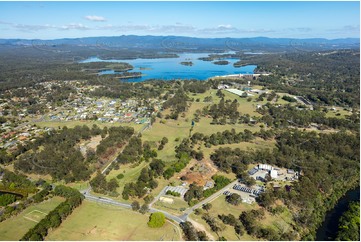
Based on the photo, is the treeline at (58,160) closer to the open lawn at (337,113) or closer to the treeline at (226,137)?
the treeline at (226,137)

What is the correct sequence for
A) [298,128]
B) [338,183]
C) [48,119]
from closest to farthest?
[338,183]
[298,128]
[48,119]

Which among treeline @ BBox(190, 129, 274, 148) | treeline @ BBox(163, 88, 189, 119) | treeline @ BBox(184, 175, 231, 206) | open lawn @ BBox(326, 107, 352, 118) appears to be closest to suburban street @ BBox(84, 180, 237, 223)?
treeline @ BBox(184, 175, 231, 206)

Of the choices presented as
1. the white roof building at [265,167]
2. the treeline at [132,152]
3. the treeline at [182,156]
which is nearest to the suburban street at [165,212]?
the treeline at [182,156]

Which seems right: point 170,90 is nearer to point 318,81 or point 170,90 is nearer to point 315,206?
point 318,81

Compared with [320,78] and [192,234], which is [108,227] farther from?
[320,78]

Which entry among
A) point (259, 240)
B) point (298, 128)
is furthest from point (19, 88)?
point (259, 240)

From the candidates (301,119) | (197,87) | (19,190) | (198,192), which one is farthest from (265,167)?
(197,87)

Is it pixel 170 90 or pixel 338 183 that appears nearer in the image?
pixel 338 183
